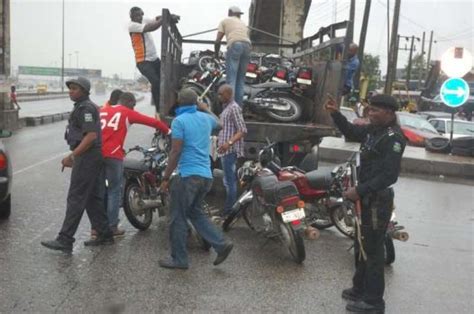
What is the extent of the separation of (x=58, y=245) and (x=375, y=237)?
3099 mm

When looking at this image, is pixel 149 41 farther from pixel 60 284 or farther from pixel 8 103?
pixel 8 103

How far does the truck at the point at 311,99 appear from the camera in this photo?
7879 millimetres

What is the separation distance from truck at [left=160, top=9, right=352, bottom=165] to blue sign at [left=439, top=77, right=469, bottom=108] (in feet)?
24.9

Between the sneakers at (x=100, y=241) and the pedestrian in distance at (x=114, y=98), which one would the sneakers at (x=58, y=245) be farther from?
the pedestrian in distance at (x=114, y=98)

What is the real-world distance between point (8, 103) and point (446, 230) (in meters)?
16.6

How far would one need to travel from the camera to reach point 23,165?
39.5 feet

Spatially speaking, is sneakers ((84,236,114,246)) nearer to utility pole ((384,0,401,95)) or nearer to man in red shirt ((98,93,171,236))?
man in red shirt ((98,93,171,236))

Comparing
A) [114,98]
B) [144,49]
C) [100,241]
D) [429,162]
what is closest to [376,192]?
[100,241]

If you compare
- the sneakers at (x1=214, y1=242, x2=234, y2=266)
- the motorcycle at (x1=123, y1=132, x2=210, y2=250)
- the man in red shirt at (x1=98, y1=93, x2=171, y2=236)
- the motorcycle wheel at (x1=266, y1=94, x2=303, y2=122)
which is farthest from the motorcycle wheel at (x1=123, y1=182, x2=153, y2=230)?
the motorcycle wheel at (x1=266, y1=94, x2=303, y2=122)

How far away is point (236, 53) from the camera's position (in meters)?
8.64

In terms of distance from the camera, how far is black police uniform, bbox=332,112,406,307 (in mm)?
4668

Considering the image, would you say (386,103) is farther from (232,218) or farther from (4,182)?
(4,182)

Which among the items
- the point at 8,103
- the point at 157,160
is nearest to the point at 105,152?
the point at 157,160

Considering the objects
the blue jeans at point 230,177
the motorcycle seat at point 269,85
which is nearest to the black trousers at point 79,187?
the blue jeans at point 230,177
